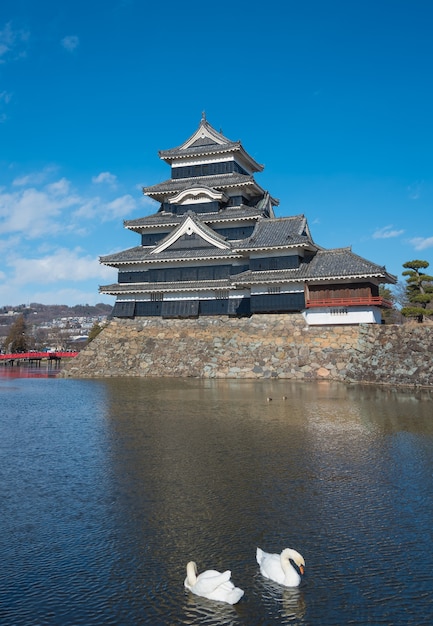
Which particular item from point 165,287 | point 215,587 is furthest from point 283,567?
point 165,287

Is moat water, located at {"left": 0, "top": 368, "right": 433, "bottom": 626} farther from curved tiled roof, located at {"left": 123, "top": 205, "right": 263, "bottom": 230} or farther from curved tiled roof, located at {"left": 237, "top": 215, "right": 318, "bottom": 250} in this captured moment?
curved tiled roof, located at {"left": 123, "top": 205, "right": 263, "bottom": 230}

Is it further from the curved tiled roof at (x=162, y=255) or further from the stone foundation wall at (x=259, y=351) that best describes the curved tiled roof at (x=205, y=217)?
the stone foundation wall at (x=259, y=351)

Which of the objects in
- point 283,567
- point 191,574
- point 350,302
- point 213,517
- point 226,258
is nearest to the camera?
point 191,574

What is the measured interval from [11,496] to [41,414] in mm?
8993

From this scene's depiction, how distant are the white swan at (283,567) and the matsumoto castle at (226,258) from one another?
81.3ft

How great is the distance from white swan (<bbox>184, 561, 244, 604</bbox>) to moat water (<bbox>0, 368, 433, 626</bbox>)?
93 millimetres

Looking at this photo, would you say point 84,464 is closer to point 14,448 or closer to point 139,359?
point 14,448

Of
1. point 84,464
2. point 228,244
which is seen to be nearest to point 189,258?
point 228,244

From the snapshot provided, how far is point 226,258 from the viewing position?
33969 mm

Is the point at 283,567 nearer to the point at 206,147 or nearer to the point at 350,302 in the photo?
the point at 350,302

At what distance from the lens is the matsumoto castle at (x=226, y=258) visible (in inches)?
1195

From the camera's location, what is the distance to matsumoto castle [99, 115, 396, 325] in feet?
99.6

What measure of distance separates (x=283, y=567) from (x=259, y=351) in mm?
24698

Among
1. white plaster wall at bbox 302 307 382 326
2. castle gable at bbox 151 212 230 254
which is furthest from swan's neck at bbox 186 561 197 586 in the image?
castle gable at bbox 151 212 230 254
